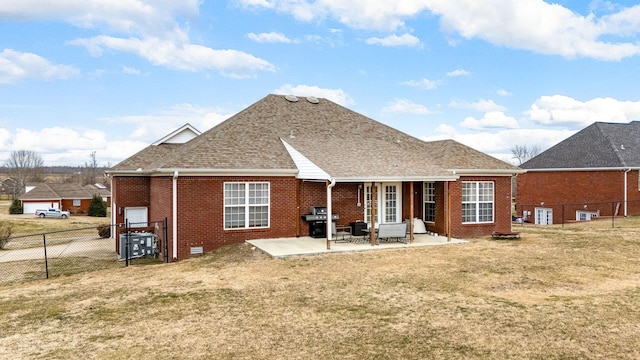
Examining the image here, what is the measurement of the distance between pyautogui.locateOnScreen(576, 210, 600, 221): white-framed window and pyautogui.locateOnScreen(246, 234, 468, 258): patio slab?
18334 mm

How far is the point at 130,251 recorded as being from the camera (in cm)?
1619

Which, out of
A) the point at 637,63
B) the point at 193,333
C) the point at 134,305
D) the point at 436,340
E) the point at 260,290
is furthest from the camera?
the point at 637,63

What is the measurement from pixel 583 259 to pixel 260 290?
9.54m

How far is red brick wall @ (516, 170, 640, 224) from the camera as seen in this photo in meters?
27.6

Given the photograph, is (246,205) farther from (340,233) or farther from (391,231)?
(391,231)

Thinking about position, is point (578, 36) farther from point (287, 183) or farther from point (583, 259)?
point (287, 183)

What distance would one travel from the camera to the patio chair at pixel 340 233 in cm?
1570

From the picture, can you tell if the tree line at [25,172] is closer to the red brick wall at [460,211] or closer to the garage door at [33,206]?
the garage door at [33,206]

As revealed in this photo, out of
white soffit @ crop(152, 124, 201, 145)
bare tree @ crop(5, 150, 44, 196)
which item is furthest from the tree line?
white soffit @ crop(152, 124, 201, 145)

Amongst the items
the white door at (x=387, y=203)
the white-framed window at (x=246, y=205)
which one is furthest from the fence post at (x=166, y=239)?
the white door at (x=387, y=203)

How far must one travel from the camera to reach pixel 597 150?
98.8ft

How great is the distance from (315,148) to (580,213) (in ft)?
74.7

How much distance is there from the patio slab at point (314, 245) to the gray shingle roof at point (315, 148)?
240cm

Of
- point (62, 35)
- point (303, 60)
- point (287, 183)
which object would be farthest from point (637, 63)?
point (62, 35)
